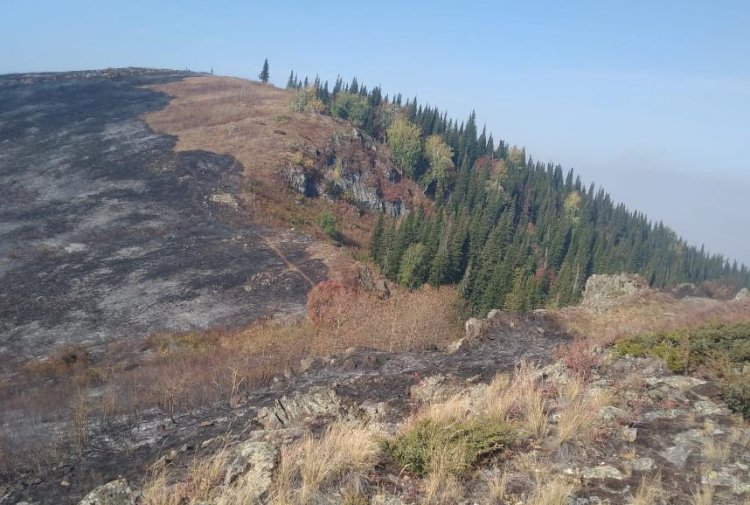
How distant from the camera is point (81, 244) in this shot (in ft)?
135

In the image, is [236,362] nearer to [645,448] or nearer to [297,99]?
[645,448]

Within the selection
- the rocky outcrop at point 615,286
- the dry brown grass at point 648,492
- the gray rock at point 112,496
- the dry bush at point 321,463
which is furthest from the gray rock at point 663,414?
the rocky outcrop at point 615,286

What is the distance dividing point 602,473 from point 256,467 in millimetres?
4365

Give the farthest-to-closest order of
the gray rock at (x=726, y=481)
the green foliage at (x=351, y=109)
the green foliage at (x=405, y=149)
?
the green foliage at (x=351, y=109) < the green foliage at (x=405, y=149) < the gray rock at (x=726, y=481)

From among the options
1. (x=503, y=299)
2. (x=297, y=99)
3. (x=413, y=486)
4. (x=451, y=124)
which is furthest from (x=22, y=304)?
Result: (x=451, y=124)

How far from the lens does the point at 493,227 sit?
89.3 m

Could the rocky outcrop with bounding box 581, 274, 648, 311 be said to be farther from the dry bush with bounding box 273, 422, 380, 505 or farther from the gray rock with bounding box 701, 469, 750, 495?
the dry bush with bounding box 273, 422, 380, 505

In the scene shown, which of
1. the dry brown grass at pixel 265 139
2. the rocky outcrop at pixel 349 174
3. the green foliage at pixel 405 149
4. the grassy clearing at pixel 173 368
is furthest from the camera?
the green foliage at pixel 405 149

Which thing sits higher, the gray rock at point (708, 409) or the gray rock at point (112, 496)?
the gray rock at point (708, 409)

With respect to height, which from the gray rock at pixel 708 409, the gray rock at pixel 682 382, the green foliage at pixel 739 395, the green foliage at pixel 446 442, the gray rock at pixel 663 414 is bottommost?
the green foliage at pixel 446 442

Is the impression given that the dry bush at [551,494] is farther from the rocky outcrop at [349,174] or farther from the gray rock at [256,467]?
the rocky outcrop at [349,174]

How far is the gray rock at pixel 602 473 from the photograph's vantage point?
6.57 metres

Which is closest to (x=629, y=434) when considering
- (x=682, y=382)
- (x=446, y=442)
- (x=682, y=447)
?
(x=682, y=447)

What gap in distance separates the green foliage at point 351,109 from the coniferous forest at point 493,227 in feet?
0.82
